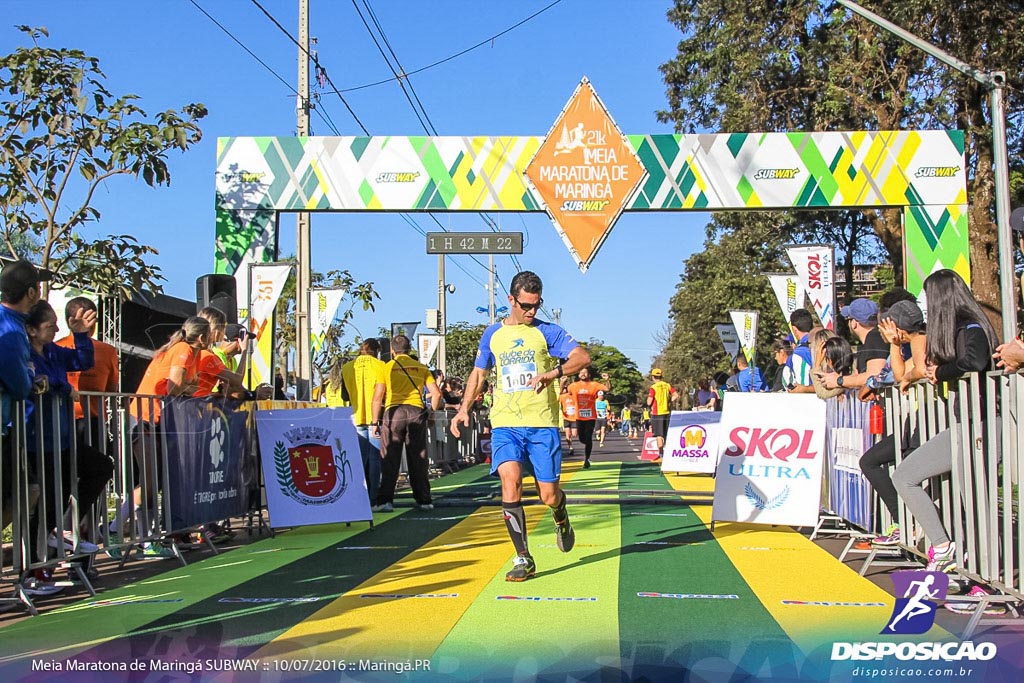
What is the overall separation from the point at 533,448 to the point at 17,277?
3538mm

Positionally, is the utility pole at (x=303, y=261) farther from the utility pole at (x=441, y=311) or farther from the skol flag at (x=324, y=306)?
the utility pole at (x=441, y=311)

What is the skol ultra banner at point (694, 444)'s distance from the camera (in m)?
17.6

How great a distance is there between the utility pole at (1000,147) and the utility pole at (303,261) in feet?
31.7

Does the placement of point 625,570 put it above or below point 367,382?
below

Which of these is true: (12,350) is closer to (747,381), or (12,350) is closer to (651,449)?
(747,381)

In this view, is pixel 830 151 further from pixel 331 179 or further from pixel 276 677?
pixel 276 677

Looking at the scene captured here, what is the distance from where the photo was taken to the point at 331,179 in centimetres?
1502

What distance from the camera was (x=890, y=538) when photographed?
303 inches

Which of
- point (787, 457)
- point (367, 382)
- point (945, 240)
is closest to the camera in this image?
point (787, 457)

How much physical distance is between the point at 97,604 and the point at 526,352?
3.22 m

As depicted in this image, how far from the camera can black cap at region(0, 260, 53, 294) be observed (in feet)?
21.9

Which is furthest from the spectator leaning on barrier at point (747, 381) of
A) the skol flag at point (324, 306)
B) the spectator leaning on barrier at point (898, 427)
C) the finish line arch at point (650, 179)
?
the spectator leaning on barrier at point (898, 427)

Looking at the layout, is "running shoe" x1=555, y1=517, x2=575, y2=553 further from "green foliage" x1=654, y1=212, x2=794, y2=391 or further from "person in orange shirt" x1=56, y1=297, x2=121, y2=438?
"green foliage" x1=654, y1=212, x2=794, y2=391

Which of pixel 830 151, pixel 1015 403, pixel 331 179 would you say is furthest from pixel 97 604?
pixel 830 151
